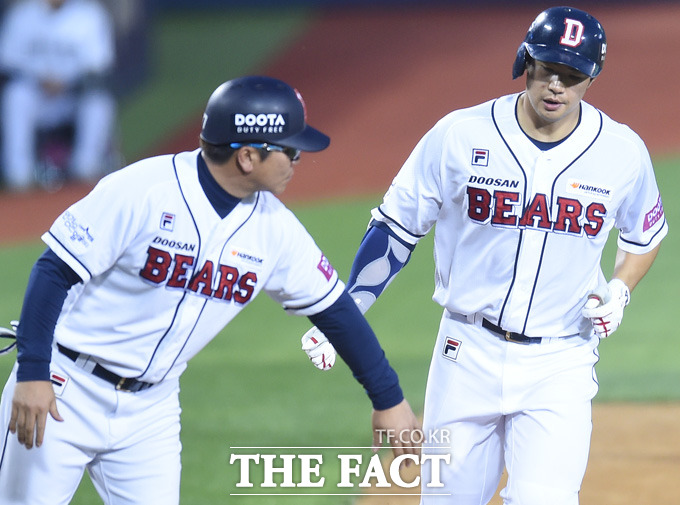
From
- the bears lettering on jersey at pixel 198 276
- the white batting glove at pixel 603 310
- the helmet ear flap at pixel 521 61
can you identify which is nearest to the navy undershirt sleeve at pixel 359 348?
the bears lettering on jersey at pixel 198 276

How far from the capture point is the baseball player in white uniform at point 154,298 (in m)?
3.38

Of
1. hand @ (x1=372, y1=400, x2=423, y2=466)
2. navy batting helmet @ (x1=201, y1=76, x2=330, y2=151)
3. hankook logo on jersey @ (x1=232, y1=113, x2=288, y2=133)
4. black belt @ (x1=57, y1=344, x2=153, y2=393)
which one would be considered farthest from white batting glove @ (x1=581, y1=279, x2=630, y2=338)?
black belt @ (x1=57, y1=344, x2=153, y2=393)

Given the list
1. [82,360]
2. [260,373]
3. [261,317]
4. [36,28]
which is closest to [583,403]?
[82,360]

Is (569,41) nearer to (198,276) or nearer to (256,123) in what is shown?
(256,123)

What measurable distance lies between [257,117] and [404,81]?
506 inches

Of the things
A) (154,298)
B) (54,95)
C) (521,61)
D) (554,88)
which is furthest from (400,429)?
(54,95)

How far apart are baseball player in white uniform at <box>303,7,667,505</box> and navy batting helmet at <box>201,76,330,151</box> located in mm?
739

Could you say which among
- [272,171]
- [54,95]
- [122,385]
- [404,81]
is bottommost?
[122,385]

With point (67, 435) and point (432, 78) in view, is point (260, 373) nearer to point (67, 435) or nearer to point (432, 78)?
point (67, 435)

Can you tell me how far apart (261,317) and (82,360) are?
5502mm

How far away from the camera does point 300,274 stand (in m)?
3.62

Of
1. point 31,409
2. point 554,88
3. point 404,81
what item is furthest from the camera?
point 404,81

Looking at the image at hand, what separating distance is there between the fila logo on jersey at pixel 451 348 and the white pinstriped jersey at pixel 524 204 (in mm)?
132

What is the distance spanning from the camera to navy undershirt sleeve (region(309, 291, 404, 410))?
3.65 meters
